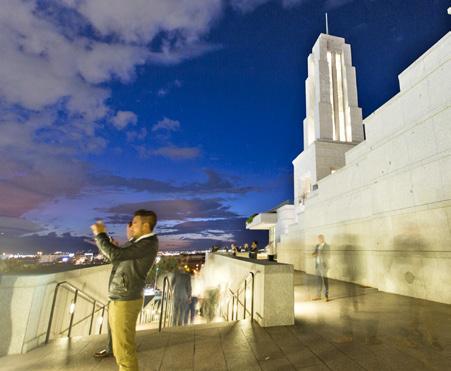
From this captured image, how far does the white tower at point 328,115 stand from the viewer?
83.6 feet

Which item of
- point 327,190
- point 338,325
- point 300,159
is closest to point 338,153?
point 300,159

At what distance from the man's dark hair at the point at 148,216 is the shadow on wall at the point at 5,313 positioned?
3.15 meters

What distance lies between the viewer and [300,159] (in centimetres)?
2806

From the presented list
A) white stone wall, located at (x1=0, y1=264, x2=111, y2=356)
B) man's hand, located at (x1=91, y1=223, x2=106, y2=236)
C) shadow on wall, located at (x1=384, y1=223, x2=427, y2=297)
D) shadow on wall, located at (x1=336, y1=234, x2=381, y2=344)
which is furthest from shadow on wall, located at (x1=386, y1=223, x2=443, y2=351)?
white stone wall, located at (x1=0, y1=264, x2=111, y2=356)

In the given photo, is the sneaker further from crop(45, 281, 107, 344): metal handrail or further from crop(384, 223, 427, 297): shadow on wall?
crop(384, 223, 427, 297): shadow on wall

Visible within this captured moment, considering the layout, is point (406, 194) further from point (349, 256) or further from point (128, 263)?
point (128, 263)

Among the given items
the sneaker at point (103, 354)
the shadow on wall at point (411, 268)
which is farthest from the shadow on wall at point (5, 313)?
the shadow on wall at point (411, 268)

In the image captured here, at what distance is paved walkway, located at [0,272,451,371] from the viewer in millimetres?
4207

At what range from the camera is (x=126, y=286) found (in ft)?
11.0

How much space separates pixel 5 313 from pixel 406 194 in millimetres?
11912

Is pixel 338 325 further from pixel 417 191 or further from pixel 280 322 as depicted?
pixel 417 191

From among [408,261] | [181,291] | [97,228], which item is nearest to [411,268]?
[408,261]

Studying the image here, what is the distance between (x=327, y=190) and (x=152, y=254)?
14755 millimetres

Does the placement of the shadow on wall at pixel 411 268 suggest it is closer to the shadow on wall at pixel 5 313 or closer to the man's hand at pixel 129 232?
the man's hand at pixel 129 232
